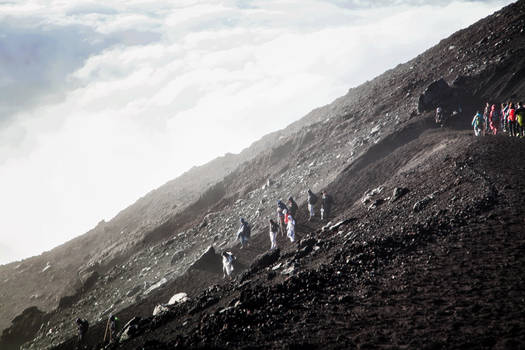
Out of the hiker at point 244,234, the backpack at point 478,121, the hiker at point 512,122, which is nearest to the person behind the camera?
the hiker at point 512,122

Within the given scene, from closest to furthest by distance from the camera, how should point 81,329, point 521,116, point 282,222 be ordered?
point 521,116, point 81,329, point 282,222

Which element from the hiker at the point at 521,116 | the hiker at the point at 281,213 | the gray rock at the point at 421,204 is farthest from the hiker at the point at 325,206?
the hiker at the point at 521,116

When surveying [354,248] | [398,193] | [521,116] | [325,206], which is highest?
[521,116]

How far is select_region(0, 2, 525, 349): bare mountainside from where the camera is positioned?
7.79 metres

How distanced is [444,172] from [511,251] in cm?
823

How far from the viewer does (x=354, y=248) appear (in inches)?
474

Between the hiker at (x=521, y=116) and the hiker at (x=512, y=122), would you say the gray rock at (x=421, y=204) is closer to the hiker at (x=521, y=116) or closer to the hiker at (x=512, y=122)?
the hiker at (x=521, y=116)

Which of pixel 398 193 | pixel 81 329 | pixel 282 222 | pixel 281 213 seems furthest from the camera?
pixel 282 222

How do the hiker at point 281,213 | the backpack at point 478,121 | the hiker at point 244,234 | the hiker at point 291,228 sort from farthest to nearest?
1. the hiker at point 244,234
2. the hiker at point 281,213
3. the backpack at point 478,121
4. the hiker at point 291,228

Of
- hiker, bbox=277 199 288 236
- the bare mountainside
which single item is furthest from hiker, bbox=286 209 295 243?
hiker, bbox=277 199 288 236

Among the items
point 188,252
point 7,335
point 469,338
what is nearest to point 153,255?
point 188,252

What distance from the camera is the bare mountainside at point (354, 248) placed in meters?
7.79

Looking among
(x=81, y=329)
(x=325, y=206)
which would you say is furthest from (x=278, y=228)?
(x=81, y=329)

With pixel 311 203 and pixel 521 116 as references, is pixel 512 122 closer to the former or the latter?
pixel 521 116
